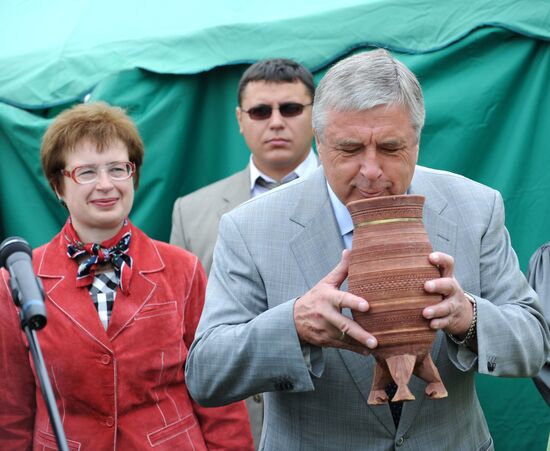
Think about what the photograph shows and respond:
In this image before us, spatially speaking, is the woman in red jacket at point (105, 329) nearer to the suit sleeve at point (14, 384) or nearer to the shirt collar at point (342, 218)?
the suit sleeve at point (14, 384)

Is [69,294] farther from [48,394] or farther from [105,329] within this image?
[48,394]

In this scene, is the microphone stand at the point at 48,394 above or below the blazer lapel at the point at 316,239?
below

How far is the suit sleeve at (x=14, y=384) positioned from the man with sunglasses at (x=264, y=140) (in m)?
1.22

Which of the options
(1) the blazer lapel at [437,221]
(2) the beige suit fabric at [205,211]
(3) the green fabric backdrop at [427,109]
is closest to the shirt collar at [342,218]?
(1) the blazer lapel at [437,221]

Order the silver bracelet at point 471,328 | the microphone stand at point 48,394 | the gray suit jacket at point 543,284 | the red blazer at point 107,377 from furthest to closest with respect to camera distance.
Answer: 1. the gray suit jacket at point 543,284
2. the red blazer at point 107,377
3. the silver bracelet at point 471,328
4. the microphone stand at point 48,394

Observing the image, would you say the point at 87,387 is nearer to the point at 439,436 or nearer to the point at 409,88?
the point at 439,436

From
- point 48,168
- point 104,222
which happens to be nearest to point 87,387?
point 104,222

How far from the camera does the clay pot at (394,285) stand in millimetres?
2223

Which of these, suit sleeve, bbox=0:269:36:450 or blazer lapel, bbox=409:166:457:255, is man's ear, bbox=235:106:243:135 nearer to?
suit sleeve, bbox=0:269:36:450

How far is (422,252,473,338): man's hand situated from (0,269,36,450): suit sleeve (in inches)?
64.4

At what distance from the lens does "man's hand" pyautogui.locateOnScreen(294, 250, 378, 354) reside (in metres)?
2.21

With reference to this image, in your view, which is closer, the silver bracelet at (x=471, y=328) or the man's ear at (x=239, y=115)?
the silver bracelet at (x=471, y=328)

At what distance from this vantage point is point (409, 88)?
246 centimetres

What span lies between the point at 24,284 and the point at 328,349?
2.66ft
